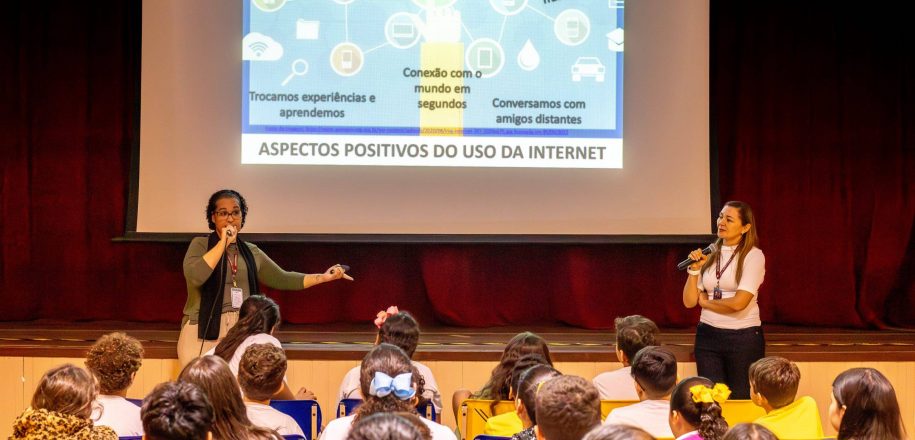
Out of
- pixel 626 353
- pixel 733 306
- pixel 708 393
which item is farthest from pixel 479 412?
pixel 733 306

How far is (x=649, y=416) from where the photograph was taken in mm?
2725

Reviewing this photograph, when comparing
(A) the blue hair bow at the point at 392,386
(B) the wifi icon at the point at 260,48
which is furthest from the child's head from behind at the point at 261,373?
(B) the wifi icon at the point at 260,48

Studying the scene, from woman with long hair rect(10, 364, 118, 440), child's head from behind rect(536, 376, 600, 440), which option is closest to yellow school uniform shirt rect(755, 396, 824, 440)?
child's head from behind rect(536, 376, 600, 440)

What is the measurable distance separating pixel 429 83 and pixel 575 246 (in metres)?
1.48

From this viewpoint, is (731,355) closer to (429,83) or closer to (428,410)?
(428,410)

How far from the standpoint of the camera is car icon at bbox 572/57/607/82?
5.16 m

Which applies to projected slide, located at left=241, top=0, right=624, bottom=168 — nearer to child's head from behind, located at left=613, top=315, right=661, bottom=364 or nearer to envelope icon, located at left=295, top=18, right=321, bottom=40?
envelope icon, located at left=295, top=18, right=321, bottom=40

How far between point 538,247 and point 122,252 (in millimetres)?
2689

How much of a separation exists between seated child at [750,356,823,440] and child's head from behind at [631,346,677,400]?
31 centimetres

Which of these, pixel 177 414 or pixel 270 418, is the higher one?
pixel 177 414

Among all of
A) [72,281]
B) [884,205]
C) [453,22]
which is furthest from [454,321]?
[884,205]

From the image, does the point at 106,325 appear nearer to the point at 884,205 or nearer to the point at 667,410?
the point at 667,410

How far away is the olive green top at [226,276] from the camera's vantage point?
4.02 m

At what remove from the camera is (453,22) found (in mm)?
5172
